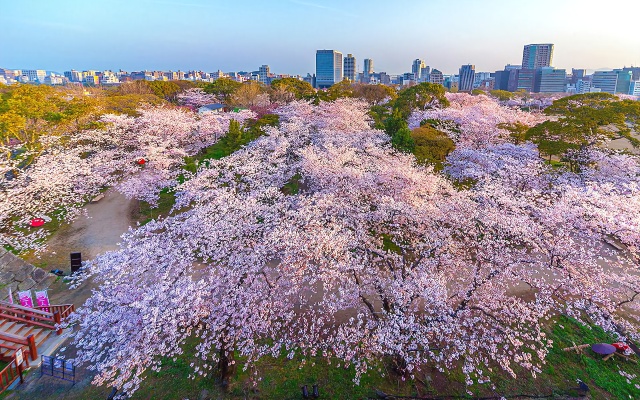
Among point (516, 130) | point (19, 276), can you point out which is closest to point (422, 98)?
point (516, 130)

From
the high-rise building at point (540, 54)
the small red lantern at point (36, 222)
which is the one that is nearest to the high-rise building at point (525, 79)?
the high-rise building at point (540, 54)

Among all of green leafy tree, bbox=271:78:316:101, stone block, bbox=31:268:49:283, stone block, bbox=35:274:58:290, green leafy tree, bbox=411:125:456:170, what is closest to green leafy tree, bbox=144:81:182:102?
green leafy tree, bbox=271:78:316:101

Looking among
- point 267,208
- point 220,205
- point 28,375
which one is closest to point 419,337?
point 267,208

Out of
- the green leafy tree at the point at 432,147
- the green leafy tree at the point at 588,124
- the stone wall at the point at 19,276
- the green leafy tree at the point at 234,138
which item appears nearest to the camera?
the stone wall at the point at 19,276

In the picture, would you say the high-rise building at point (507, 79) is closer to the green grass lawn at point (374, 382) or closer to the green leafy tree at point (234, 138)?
the green leafy tree at point (234, 138)

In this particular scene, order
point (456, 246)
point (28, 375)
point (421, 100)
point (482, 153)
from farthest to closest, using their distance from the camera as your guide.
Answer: point (421, 100) < point (482, 153) < point (456, 246) < point (28, 375)

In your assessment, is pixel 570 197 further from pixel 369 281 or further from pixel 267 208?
pixel 267 208

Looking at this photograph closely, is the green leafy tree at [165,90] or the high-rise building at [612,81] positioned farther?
the high-rise building at [612,81]
